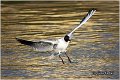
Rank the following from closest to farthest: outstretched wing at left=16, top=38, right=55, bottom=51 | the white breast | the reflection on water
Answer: outstretched wing at left=16, top=38, right=55, bottom=51 → the white breast → the reflection on water

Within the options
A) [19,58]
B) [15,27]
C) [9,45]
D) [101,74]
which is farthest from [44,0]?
[101,74]

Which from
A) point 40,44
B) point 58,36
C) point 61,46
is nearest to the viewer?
point 40,44

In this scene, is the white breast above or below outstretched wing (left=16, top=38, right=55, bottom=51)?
below

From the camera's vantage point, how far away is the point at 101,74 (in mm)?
7645

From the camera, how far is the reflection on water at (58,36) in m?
7.90

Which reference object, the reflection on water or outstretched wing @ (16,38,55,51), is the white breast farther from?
the reflection on water

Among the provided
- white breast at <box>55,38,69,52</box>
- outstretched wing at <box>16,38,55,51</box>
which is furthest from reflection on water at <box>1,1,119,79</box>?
outstretched wing at <box>16,38,55,51</box>

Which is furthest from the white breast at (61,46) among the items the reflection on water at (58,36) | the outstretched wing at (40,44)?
the reflection on water at (58,36)

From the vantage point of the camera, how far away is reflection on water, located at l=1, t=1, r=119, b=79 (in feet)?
25.9

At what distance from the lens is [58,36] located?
35.8 ft

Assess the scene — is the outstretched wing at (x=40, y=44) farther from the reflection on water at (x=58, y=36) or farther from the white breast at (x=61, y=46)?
the reflection on water at (x=58, y=36)

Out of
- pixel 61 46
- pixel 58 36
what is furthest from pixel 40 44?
pixel 58 36

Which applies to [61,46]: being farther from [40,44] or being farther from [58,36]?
[58,36]

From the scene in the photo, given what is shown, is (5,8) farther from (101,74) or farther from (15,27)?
(101,74)
